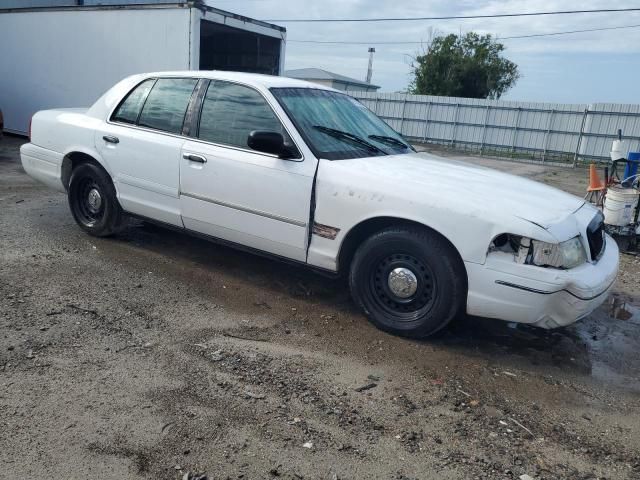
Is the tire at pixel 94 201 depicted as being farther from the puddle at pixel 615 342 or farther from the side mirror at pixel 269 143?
the puddle at pixel 615 342

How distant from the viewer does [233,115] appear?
4527mm

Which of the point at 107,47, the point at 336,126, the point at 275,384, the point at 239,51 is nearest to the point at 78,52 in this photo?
the point at 107,47

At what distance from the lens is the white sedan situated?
3479mm

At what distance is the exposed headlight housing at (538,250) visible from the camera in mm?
3393

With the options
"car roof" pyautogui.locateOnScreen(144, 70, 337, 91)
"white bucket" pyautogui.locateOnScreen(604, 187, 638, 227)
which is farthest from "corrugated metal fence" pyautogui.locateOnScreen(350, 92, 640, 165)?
"car roof" pyautogui.locateOnScreen(144, 70, 337, 91)

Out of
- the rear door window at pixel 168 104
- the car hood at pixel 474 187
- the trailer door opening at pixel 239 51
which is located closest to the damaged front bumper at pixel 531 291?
the car hood at pixel 474 187

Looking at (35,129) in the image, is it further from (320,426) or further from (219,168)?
(320,426)

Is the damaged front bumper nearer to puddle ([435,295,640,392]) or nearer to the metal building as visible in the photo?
puddle ([435,295,640,392])

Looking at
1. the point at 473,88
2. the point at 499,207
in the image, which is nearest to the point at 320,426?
the point at 499,207

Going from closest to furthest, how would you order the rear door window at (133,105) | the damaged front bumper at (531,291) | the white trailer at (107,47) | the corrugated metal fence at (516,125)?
the damaged front bumper at (531,291) → the rear door window at (133,105) → the white trailer at (107,47) → the corrugated metal fence at (516,125)

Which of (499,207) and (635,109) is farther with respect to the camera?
(635,109)

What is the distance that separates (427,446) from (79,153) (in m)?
4.41

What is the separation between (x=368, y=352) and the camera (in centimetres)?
371

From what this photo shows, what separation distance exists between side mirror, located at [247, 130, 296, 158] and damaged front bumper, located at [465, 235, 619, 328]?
1544 millimetres
